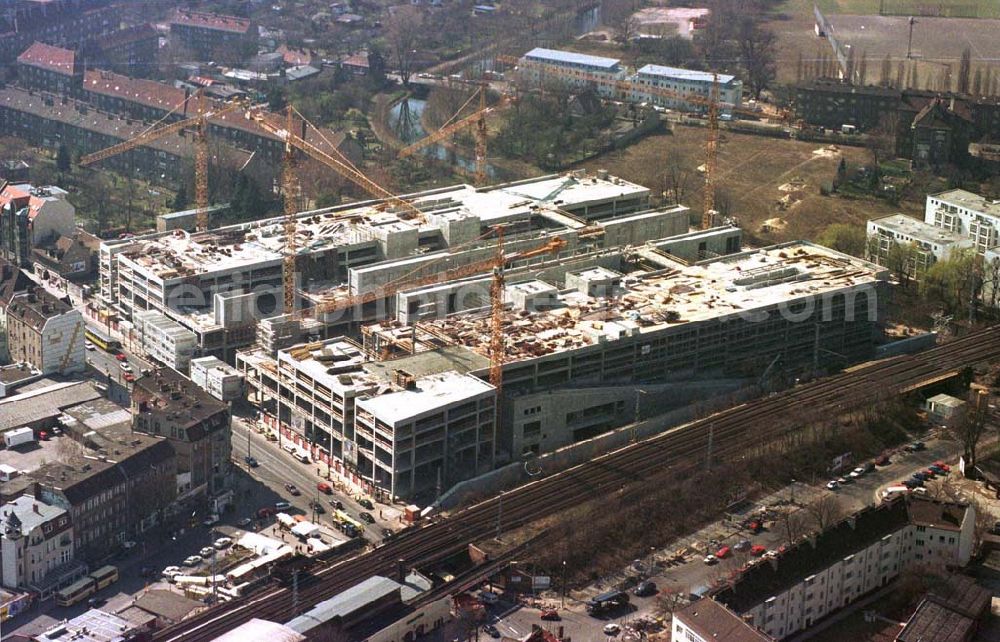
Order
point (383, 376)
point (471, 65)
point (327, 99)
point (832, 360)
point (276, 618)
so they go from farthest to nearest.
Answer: point (471, 65) < point (327, 99) < point (832, 360) < point (383, 376) < point (276, 618)

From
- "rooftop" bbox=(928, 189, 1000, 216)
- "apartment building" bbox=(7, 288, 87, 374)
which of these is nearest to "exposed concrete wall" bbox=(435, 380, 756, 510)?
"apartment building" bbox=(7, 288, 87, 374)

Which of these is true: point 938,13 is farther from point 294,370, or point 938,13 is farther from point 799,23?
point 294,370

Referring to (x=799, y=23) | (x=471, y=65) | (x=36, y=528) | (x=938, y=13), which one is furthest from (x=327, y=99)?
(x=36, y=528)

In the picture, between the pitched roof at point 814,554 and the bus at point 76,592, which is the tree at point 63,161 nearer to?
the bus at point 76,592

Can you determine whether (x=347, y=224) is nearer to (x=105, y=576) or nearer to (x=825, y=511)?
(x=105, y=576)

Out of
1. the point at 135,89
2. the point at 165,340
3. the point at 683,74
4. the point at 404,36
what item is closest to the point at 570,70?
the point at 683,74
